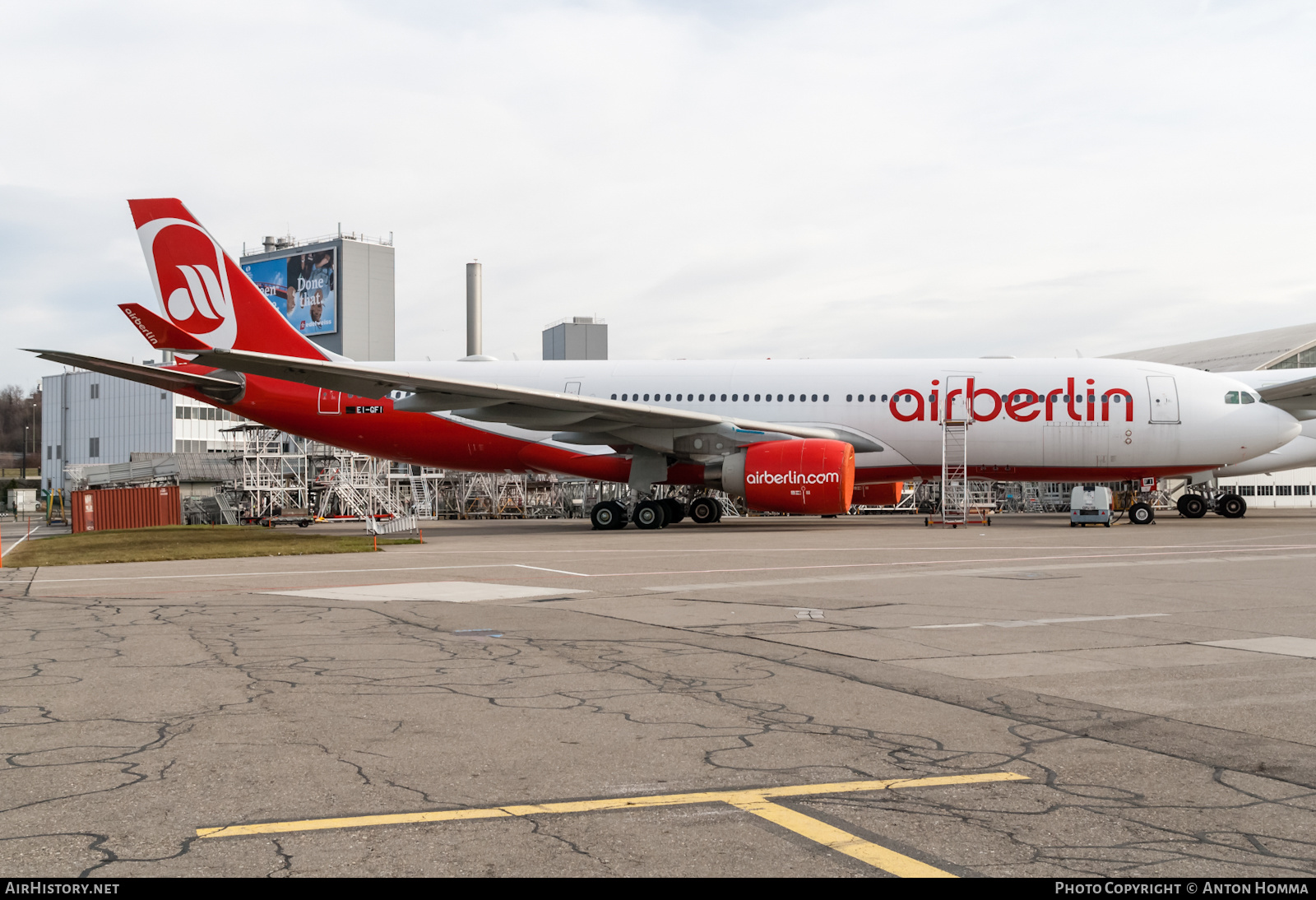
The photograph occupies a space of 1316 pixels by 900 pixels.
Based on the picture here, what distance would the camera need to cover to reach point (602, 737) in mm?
4887

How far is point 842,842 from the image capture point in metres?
3.46

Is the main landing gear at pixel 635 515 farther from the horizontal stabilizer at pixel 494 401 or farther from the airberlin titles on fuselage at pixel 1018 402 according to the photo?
the airberlin titles on fuselage at pixel 1018 402

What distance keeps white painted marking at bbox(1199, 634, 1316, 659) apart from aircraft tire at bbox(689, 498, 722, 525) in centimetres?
1982

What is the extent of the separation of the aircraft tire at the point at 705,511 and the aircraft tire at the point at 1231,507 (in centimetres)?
1520

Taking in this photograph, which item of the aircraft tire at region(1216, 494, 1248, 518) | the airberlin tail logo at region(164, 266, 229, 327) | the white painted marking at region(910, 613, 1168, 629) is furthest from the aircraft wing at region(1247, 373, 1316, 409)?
the airberlin tail logo at region(164, 266, 229, 327)

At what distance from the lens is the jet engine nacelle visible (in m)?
21.2

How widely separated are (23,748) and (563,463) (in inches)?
816

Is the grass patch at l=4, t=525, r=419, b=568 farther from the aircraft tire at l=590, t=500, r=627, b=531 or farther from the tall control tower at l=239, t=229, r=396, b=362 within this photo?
the tall control tower at l=239, t=229, r=396, b=362

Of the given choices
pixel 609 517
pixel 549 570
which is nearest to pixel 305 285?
pixel 609 517

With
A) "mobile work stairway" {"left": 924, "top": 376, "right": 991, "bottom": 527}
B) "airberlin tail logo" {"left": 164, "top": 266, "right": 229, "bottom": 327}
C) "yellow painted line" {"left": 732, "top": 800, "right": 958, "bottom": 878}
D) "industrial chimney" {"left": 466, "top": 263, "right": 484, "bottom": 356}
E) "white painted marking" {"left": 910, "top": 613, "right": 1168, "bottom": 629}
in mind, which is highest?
"industrial chimney" {"left": 466, "top": 263, "right": 484, "bottom": 356}

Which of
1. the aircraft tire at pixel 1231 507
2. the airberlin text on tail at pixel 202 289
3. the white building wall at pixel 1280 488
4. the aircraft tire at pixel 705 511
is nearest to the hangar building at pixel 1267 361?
the white building wall at pixel 1280 488

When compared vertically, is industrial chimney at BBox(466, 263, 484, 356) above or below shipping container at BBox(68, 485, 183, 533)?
above

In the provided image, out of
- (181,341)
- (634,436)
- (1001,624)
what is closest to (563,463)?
(634,436)
